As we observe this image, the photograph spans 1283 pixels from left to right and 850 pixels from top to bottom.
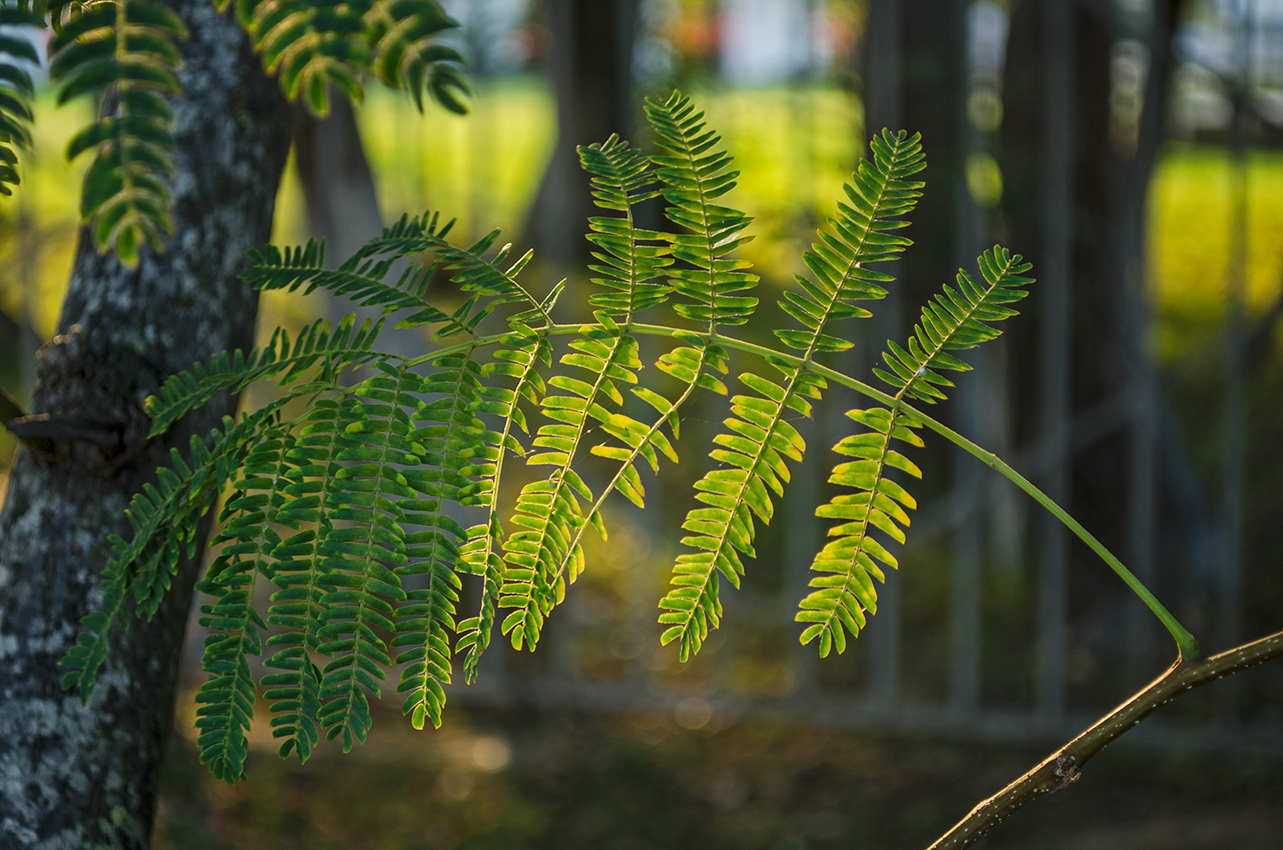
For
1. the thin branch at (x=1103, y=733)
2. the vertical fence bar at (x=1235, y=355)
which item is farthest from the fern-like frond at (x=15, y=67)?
the vertical fence bar at (x=1235, y=355)

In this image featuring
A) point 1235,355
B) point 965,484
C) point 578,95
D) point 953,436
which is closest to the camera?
point 953,436

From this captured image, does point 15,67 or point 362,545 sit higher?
point 15,67

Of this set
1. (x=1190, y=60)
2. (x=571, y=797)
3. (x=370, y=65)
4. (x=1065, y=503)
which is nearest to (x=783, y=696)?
(x=571, y=797)

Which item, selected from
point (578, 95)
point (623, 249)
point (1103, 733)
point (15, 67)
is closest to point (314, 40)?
point (15, 67)

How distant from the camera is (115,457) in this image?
111cm

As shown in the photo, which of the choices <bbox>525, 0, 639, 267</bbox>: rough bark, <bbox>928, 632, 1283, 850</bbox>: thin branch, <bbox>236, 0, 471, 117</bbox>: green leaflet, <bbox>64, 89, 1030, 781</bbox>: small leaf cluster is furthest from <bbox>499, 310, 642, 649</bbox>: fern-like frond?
Answer: <bbox>525, 0, 639, 267</bbox>: rough bark

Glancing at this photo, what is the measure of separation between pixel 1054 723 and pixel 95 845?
310 centimetres

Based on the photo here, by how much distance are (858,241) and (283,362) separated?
0.50m

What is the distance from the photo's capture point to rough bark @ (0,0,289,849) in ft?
3.50

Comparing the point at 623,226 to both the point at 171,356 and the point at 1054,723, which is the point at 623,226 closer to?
the point at 171,356

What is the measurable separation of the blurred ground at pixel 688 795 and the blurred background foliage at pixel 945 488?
0.04 feet

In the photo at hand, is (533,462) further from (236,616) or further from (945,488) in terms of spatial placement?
(945,488)

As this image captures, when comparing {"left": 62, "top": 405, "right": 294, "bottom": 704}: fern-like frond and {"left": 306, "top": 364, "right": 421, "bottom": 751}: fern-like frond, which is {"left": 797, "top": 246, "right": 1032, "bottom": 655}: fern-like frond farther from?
{"left": 62, "top": 405, "right": 294, "bottom": 704}: fern-like frond

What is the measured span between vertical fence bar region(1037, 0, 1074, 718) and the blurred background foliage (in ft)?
0.04
